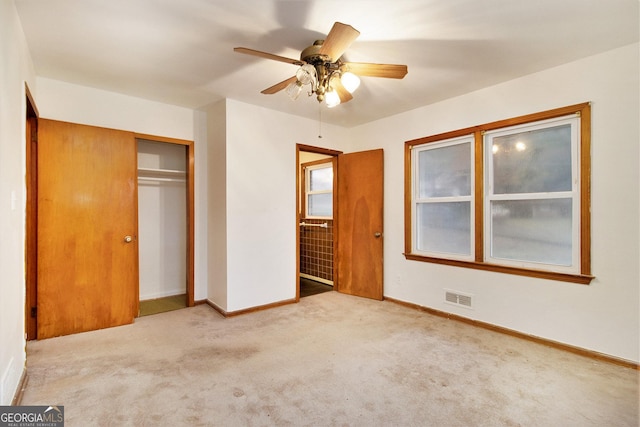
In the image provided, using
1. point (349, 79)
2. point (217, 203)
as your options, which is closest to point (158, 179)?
point (217, 203)

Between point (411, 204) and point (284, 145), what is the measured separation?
5.86 ft

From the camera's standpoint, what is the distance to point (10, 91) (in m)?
1.86

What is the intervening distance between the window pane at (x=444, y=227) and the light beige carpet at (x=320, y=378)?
892 mm

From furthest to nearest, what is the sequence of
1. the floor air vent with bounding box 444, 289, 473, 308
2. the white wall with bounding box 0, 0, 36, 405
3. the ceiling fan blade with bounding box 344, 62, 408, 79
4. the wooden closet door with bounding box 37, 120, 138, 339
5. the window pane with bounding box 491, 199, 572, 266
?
1. the floor air vent with bounding box 444, 289, 473, 308
2. the wooden closet door with bounding box 37, 120, 138, 339
3. the window pane with bounding box 491, 199, 572, 266
4. the ceiling fan blade with bounding box 344, 62, 408, 79
5. the white wall with bounding box 0, 0, 36, 405

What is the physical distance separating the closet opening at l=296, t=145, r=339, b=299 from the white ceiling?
2.22 metres

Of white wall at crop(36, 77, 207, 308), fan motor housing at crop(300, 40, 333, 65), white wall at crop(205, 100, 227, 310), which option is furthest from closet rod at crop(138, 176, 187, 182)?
fan motor housing at crop(300, 40, 333, 65)

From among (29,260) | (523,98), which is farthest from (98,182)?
(523,98)

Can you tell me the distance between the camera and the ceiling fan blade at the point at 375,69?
6.80 feet

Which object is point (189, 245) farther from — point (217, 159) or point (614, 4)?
point (614, 4)

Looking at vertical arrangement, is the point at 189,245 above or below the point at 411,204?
below

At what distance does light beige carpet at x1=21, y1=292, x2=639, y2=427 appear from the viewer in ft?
6.01

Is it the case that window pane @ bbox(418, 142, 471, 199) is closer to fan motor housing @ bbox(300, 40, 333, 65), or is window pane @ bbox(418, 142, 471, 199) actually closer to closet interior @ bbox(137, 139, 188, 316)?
fan motor housing @ bbox(300, 40, 333, 65)

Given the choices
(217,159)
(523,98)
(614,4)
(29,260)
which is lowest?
(29,260)

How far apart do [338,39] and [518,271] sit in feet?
8.76
